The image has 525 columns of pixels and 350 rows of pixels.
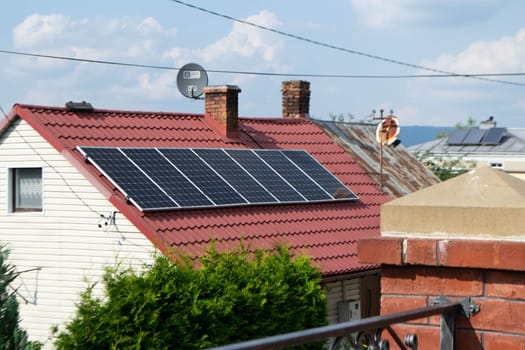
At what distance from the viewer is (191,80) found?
973 inches

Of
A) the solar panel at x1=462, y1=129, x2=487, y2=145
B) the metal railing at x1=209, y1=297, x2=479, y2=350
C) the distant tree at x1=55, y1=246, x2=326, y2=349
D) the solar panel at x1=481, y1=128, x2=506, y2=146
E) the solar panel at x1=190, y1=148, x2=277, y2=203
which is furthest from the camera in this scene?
the solar panel at x1=462, y1=129, x2=487, y2=145

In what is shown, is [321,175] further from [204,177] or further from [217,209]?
[217,209]

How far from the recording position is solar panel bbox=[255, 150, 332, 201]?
21531mm

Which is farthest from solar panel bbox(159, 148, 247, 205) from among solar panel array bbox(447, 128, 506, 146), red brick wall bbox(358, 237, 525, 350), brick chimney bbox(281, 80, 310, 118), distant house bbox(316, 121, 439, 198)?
solar panel array bbox(447, 128, 506, 146)

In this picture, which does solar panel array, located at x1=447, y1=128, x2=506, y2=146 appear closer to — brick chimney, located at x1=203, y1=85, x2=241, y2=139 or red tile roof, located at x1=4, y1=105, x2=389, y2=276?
red tile roof, located at x1=4, y1=105, x2=389, y2=276

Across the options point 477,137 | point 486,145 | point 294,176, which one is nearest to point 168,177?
point 294,176

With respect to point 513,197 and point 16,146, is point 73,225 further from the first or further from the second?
point 513,197

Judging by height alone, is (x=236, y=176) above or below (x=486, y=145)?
below

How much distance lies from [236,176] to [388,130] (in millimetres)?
7692

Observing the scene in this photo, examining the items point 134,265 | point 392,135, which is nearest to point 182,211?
point 134,265

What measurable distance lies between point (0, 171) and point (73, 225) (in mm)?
2472

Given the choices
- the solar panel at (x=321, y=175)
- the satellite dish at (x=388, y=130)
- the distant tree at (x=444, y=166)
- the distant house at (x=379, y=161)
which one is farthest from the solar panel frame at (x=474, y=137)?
the solar panel at (x=321, y=175)

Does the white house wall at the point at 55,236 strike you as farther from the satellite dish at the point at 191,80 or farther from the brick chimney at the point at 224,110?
the satellite dish at the point at 191,80

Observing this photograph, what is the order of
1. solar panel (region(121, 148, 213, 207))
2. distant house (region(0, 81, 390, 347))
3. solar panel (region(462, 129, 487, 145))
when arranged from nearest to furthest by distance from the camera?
1. distant house (region(0, 81, 390, 347))
2. solar panel (region(121, 148, 213, 207))
3. solar panel (region(462, 129, 487, 145))
